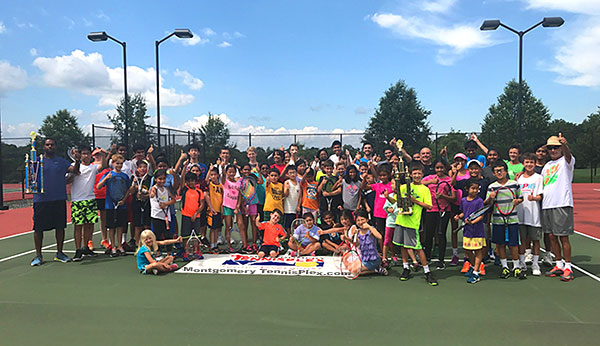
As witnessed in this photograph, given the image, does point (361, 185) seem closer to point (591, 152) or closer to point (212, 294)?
point (212, 294)

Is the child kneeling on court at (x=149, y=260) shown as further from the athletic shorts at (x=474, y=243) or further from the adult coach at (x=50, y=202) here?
the athletic shorts at (x=474, y=243)

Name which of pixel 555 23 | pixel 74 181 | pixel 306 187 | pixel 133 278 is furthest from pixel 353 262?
pixel 555 23

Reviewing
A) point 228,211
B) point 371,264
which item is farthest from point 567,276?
point 228,211

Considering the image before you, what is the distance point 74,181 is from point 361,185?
504 cm

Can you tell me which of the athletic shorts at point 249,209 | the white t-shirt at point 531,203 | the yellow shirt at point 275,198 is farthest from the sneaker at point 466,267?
the athletic shorts at point 249,209

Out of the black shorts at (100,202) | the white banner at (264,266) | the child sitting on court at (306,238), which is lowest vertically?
the white banner at (264,266)

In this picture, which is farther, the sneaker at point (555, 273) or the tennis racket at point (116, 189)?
the tennis racket at point (116, 189)

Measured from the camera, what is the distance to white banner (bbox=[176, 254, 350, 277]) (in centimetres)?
568

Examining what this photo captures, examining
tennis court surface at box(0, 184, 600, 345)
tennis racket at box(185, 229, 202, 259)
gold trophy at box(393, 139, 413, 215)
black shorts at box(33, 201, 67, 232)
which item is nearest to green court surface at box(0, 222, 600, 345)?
tennis court surface at box(0, 184, 600, 345)

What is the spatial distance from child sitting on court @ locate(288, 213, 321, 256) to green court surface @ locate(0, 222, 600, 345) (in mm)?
1166

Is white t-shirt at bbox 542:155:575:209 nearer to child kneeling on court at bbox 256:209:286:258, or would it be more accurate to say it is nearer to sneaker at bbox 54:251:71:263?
child kneeling on court at bbox 256:209:286:258

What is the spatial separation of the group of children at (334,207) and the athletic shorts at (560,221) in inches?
6.8

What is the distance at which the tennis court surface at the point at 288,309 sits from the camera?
141 inches

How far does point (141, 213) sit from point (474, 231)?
18.2 ft
